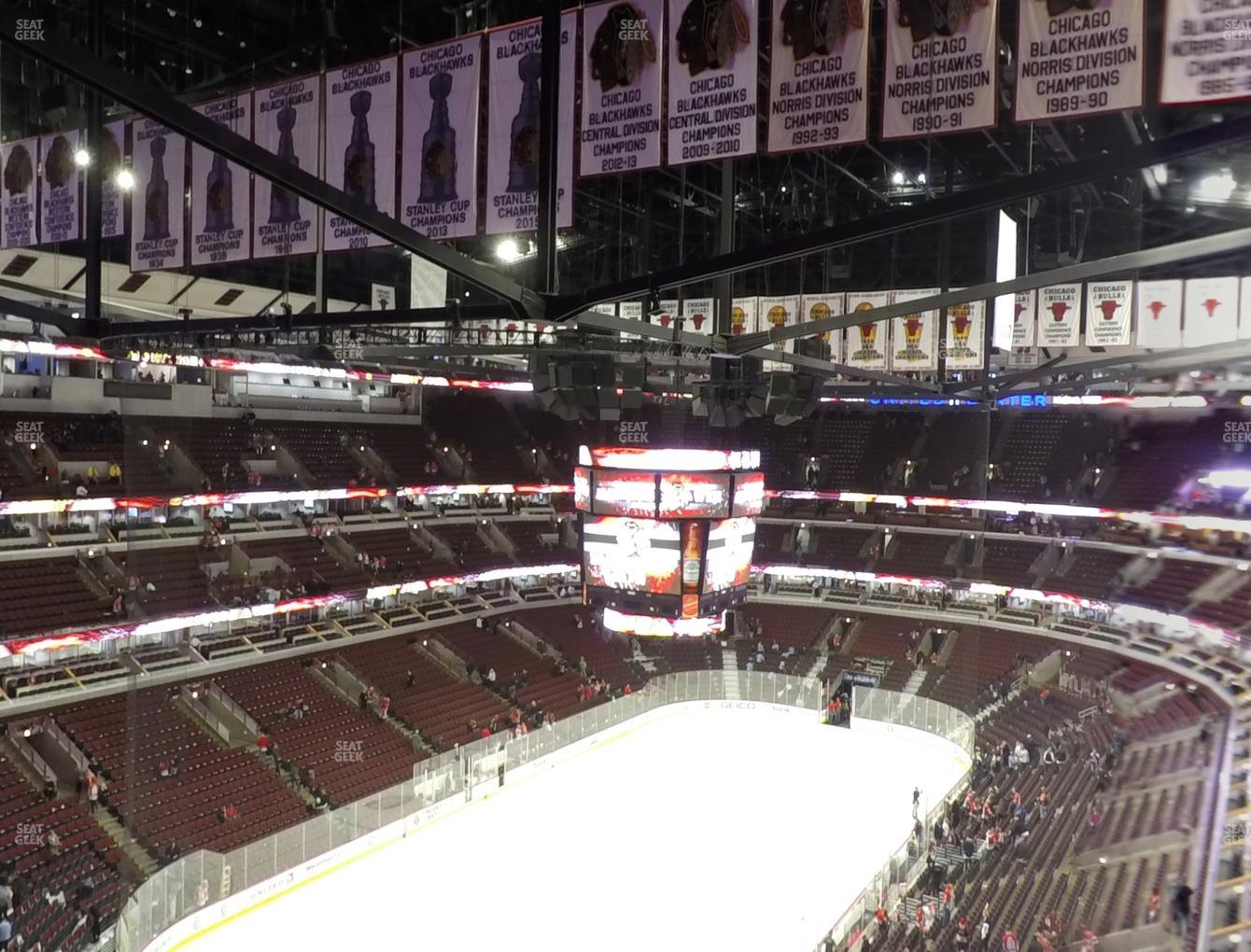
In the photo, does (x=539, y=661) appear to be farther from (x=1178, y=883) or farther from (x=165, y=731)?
(x=1178, y=883)

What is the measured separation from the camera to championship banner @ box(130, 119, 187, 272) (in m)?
9.95

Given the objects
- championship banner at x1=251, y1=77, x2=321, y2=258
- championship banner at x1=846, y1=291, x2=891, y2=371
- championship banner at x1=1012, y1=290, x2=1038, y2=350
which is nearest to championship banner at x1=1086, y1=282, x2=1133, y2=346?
championship banner at x1=1012, y1=290, x2=1038, y2=350

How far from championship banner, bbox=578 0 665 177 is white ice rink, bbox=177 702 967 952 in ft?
36.3

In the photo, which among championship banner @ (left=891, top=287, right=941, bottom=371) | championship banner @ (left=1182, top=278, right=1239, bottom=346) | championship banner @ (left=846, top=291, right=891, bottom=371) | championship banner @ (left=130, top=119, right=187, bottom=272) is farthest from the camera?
championship banner @ (left=846, top=291, right=891, bottom=371)

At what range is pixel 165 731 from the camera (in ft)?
57.2

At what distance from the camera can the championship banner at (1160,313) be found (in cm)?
1041

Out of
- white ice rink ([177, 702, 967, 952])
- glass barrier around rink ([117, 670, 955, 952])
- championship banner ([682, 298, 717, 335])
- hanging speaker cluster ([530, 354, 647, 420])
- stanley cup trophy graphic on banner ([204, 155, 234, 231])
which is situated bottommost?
white ice rink ([177, 702, 967, 952])

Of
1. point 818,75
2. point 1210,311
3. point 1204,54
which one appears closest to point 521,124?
point 818,75

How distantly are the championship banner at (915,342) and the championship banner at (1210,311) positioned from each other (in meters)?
3.32

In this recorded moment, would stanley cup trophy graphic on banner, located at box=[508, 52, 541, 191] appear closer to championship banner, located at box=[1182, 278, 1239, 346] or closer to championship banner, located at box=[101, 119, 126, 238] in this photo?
championship banner, located at box=[101, 119, 126, 238]

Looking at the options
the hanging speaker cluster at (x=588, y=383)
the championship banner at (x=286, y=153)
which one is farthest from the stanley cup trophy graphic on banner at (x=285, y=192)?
the hanging speaker cluster at (x=588, y=383)

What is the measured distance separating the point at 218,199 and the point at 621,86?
4.64 meters

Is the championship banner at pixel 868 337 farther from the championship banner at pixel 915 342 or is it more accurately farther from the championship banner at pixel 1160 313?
the championship banner at pixel 1160 313

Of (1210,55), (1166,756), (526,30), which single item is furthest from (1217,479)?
(526,30)
